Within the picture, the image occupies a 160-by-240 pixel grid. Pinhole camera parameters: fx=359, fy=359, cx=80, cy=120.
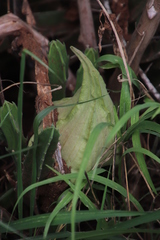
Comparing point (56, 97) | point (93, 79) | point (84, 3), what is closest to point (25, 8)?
point (84, 3)

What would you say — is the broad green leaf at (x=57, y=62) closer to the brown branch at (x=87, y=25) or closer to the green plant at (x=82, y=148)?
the green plant at (x=82, y=148)

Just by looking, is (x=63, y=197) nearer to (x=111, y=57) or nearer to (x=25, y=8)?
(x=111, y=57)

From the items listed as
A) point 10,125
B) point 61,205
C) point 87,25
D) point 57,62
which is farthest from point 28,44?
point 61,205

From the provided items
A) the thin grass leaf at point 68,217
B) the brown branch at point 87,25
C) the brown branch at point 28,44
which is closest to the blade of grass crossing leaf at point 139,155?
the thin grass leaf at point 68,217

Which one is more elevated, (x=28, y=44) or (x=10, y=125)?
(x=28, y=44)

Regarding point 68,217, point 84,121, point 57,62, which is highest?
point 57,62

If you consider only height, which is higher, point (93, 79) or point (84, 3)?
point (84, 3)

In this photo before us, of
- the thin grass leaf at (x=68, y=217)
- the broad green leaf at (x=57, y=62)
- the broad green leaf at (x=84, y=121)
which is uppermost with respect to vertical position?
the broad green leaf at (x=57, y=62)

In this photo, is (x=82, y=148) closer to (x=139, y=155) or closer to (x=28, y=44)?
(x=139, y=155)

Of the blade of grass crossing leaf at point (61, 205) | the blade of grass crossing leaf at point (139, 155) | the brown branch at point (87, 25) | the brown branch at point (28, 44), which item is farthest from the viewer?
the brown branch at point (87, 25)
